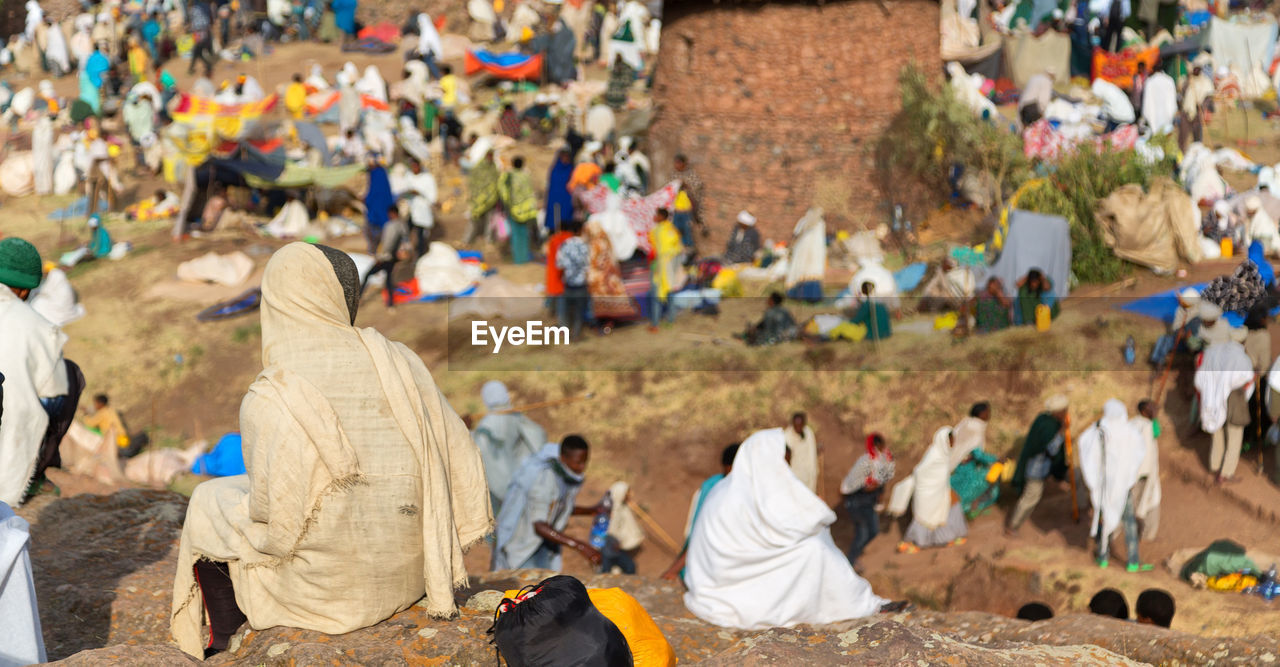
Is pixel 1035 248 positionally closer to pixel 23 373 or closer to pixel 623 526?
pixel 623 526

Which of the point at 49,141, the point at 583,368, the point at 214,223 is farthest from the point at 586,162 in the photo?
the point at 49,141

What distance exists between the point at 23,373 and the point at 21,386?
0.05 metres

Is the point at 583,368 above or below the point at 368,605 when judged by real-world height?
below

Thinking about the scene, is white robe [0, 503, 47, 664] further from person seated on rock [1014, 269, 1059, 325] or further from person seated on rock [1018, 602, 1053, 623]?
person seated on rock [1014, 269, 1059, 325]

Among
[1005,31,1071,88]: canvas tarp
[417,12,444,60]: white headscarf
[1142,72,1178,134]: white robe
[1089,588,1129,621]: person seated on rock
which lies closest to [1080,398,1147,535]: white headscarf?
[1089,588,1129,621]: person seated on rock

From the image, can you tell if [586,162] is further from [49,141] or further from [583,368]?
[49,141]

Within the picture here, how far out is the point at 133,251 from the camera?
14992mm

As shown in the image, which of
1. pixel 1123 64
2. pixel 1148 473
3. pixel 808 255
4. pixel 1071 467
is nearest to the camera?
pixel 1148 473

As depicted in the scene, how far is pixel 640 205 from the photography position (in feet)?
42.5

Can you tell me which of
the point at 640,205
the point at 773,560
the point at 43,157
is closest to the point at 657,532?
the point at 773,560

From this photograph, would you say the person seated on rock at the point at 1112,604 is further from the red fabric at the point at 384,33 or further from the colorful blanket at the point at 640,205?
the red fabric at the point at 384,33

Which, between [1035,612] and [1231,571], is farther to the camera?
[1231,571]

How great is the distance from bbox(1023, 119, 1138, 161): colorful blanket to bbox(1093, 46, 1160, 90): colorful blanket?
345 centimetres

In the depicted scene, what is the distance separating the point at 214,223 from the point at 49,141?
4.56 metres
